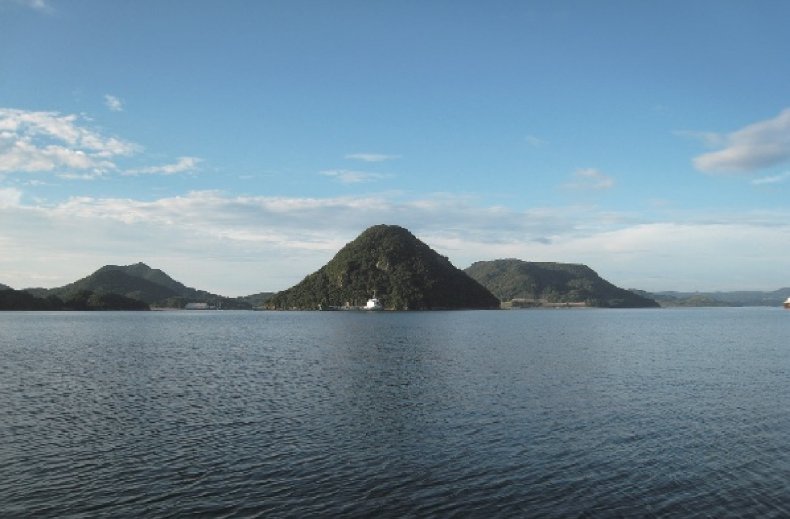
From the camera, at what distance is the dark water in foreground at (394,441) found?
2614cm

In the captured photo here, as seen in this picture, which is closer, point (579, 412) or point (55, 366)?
point (579, 412)

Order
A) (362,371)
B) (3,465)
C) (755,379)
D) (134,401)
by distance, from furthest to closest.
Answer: (362,371) → (755,379) → (134,401) → (3,465)

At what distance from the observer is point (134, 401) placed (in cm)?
5031

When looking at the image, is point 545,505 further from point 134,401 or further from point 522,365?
point 522,365

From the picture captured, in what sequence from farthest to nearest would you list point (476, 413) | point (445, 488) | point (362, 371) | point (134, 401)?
point (362, 371), point (134, 401), point (476, 413), point (445, 488)

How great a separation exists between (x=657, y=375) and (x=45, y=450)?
63467mm

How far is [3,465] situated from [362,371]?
46.6 metres

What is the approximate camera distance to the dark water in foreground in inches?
1029

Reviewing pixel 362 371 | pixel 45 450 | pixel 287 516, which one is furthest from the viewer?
pixel 362 371

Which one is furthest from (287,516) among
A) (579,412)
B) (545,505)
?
(579,412)

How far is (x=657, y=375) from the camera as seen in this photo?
6881 centimetres

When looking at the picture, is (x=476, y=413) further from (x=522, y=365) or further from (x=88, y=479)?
(x=522, y=365)

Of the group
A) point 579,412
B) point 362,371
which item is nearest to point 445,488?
point 579,412

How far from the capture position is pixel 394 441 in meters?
37.5
